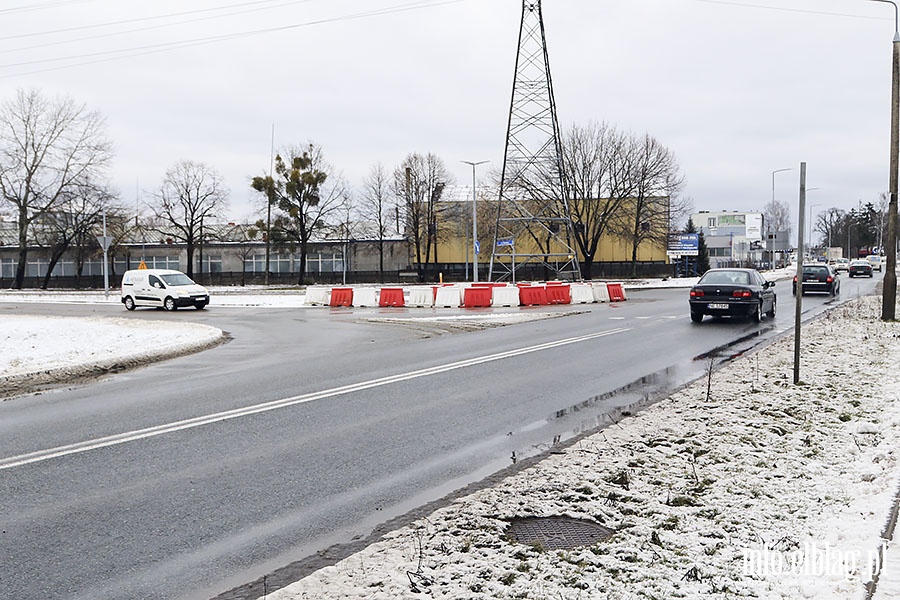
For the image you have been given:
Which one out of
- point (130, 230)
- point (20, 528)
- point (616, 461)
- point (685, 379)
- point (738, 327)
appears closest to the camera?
point (20, 528)

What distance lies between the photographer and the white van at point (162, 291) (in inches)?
1245

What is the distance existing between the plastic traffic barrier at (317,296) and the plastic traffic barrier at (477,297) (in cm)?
722

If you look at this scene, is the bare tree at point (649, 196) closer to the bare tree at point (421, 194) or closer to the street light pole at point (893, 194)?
the bare tree at point (421, 194)

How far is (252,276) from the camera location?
7406 cm

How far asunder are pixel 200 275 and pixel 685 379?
69.3 meters

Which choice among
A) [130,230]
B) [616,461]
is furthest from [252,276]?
[616,461]

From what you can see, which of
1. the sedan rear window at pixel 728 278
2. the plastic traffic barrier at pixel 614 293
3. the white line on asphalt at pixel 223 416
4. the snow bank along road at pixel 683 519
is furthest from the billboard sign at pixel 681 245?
the snow bank along road at pixel 683 519

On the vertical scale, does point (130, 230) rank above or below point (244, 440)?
above

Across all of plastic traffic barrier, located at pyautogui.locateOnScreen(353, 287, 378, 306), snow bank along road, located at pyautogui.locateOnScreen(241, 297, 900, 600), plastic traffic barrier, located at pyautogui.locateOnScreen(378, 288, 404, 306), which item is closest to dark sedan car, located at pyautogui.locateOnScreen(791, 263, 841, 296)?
plastic traffic barrier, located at pyautogui.locateOnScreen(378, 288, 404, 306)

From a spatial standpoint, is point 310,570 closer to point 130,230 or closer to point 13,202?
point 13,202

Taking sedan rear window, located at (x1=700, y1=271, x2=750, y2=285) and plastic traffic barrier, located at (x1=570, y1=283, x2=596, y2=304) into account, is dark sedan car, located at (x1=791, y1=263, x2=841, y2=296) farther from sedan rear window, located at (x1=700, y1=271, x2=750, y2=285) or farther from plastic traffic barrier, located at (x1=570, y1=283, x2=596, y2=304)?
sedan rear window, located at (x1=700, y1=271, x2=750, y2=285)

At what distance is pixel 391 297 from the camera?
3209 centimetres

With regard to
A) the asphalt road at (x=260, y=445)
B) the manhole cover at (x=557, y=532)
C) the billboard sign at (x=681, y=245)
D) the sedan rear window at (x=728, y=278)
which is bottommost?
the asphalt road at (x=260, y=445)

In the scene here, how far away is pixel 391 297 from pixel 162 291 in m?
9.81
